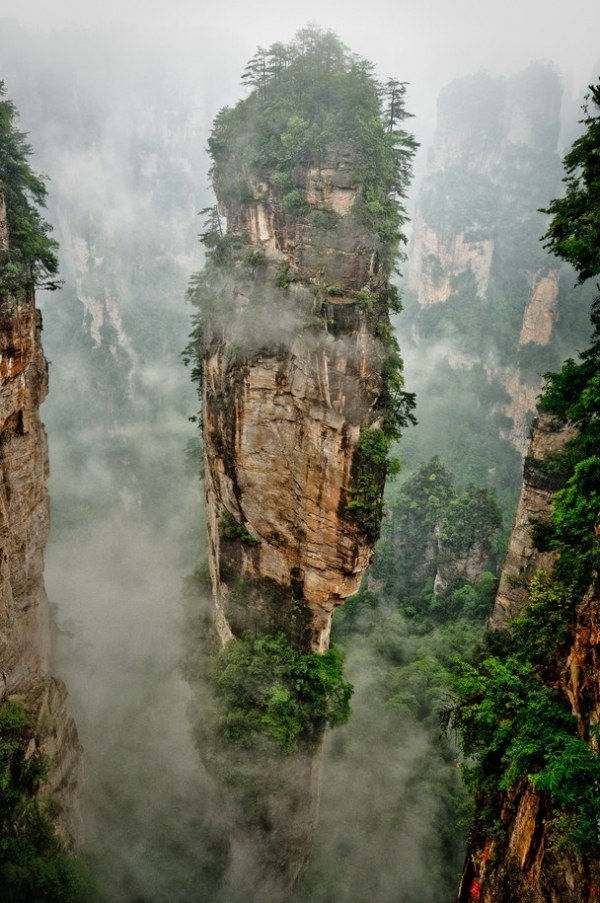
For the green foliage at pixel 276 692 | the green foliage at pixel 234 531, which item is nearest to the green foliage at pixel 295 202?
the green foliage at pixel 234 531

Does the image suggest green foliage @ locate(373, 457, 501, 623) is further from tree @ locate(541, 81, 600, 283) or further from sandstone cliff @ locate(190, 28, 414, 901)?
tree @ locate(541, 81, 600, 283)

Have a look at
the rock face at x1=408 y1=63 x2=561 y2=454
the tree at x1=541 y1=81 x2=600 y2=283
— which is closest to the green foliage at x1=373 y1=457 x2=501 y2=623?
the rock face at x1=408 y1=63 x2=561 y2=454

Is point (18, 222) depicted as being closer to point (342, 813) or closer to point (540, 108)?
point (342, 813)

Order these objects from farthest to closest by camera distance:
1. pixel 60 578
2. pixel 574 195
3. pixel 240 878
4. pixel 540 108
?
pixel 540 108 → pixel 60 578 → pixel 240 878 → pixel 574 195

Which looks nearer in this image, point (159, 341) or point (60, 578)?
point (60, 578)

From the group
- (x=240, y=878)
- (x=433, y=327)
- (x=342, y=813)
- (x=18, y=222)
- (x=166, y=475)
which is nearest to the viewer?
(x=18, y=222)

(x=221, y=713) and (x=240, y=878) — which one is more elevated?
(x=221, y=713)

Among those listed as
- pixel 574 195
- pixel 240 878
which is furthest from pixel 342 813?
pixel 574 195
